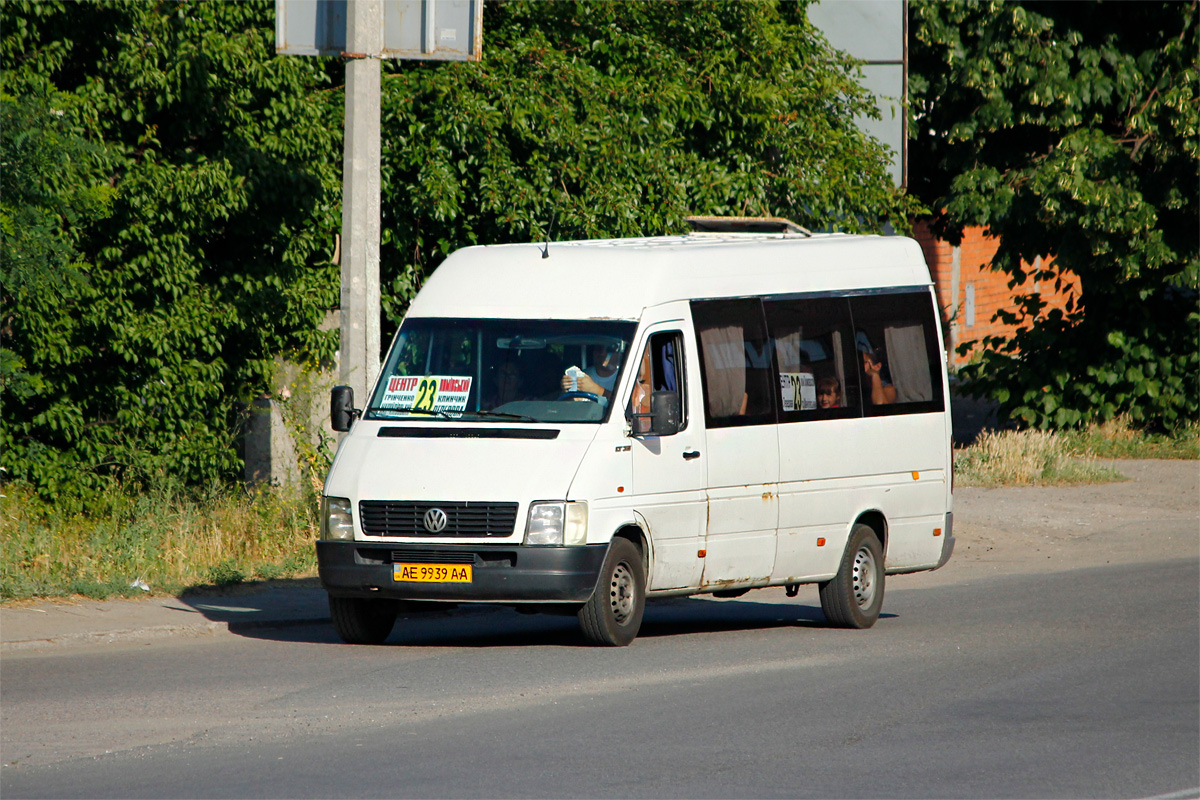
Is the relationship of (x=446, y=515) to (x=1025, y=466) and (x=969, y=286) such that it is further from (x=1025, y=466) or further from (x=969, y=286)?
(x=969, y=286)

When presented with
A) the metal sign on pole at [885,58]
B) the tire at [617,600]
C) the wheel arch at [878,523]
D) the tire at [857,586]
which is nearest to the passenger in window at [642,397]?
the tire at [617,600]

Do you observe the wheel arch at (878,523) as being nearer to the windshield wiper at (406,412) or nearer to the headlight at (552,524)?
the headlight at (552,524)

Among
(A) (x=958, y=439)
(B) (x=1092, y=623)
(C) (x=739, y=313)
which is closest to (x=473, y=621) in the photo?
(C) (x=739, y=313)

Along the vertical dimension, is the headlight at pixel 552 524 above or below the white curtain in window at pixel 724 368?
below

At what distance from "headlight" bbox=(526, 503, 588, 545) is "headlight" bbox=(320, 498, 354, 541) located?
46.4 inches

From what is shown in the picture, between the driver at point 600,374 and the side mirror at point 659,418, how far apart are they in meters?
0.27

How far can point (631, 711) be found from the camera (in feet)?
28.2

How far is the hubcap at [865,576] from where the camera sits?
12375 mm

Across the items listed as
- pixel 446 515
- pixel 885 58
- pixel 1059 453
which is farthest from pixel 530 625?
pixel 885 58

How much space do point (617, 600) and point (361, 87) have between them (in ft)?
19.8

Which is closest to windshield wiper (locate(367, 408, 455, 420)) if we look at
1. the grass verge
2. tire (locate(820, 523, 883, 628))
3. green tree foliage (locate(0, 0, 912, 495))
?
the grass verge

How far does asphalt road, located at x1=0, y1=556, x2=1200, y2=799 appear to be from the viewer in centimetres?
712

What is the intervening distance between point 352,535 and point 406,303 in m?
8.44

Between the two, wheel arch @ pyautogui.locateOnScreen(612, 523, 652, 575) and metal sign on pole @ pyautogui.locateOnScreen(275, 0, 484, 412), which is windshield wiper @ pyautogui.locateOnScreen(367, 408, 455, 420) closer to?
wheel arch @ pyautogui.locateOnScreen(612, 523, 652, 575)
